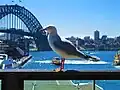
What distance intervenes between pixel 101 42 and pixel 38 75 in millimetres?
46410

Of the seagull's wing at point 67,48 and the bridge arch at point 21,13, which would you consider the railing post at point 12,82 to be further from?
the bridge arch at point 21,13

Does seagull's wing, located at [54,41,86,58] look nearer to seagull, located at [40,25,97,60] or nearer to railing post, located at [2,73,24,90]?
seagull, located at [40,25,97,60]

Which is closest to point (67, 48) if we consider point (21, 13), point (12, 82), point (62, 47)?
point (62, 47)

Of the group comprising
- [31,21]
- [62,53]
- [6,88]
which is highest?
[31,21]

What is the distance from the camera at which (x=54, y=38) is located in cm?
227

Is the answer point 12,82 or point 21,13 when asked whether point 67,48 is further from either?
point 21,13

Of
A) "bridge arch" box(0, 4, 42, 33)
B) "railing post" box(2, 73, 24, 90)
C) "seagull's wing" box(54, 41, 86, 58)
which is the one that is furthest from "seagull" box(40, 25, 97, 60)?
"bridge arch" box(0, 4, 42, 33)

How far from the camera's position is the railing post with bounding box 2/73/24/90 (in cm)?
154

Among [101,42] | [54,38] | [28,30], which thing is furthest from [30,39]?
[54,38]

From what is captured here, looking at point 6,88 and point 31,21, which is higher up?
point 31,21

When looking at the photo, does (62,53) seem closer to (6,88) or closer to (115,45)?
(6,88)

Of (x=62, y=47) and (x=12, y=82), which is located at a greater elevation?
(x=62, y=47)

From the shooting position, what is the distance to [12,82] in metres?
1.54

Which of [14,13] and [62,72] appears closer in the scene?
[62,72]
